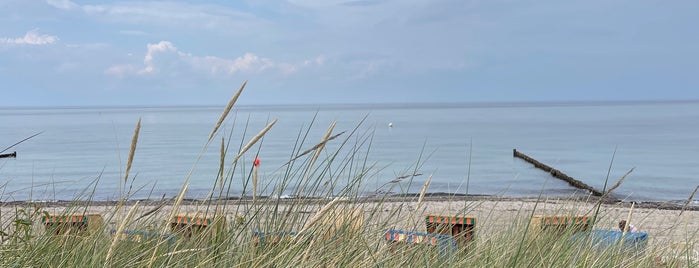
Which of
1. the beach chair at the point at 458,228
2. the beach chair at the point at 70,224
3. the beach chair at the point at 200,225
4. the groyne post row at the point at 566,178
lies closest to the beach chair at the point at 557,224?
the beach chair at the point at 458,228

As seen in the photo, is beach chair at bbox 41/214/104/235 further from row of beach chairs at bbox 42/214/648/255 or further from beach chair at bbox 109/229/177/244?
beach chair at bbox 109/229/177/244

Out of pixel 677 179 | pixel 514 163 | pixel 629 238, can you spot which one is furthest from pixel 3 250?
pixel 514 163

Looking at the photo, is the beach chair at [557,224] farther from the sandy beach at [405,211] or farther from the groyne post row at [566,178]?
the groyne post row at [566,178]

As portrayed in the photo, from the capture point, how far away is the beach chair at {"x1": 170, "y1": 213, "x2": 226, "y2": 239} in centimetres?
246

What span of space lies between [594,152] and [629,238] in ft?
147

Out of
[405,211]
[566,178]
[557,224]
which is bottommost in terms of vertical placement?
[566,178]

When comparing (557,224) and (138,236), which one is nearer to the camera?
(138,236)

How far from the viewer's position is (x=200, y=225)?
2832mm

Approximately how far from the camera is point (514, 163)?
119 feet

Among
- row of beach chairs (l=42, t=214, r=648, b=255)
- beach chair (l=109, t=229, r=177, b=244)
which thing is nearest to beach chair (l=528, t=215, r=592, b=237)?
row of beach chairs (l=42, t=214, r=648, b=255)

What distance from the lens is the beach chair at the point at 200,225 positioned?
2463 mm

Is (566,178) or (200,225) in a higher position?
(200,225)

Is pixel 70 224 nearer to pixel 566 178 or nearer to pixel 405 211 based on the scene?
pixel 405 211

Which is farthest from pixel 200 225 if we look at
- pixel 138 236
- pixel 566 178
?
pixel 566 178
